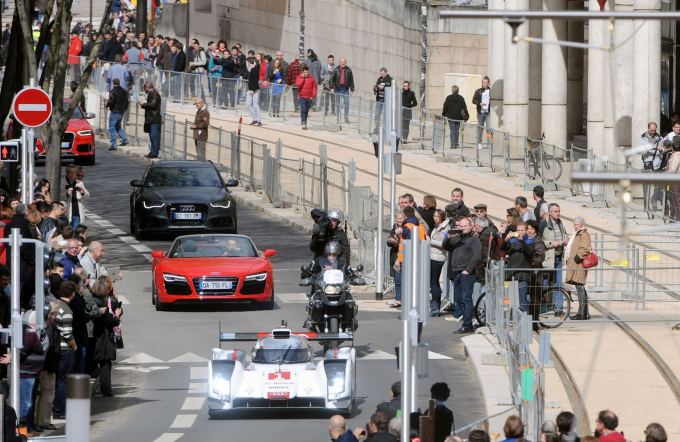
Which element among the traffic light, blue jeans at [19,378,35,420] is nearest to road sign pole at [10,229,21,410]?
blue jeans at [19,378,35,420]

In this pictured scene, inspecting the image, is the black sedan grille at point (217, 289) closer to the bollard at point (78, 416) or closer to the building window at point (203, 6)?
the bollard at point (78, 416)

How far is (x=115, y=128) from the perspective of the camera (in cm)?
5072

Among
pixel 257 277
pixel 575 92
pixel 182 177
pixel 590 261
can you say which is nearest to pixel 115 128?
pixel 575 92

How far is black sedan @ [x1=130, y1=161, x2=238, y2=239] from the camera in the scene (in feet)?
116

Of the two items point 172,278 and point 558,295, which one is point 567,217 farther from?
point 172,278

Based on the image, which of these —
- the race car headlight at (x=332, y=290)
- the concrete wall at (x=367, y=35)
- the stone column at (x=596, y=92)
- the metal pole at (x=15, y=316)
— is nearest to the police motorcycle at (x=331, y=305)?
the race car headlight at (x=332, y=290)

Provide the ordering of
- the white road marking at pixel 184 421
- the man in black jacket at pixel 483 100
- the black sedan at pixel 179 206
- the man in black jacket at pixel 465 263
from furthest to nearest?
the man in black jacket at pixel 483 100 → the black sedan at pixel 179 206 → the man in black jacket at pixel 465 263 → the white road marking at pixel 184 421

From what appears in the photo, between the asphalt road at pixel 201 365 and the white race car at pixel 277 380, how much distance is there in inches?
7.8

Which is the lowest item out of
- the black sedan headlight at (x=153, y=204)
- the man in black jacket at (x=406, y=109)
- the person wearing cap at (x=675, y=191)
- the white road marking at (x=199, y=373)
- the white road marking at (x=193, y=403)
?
the white road marking at (x=193, y=403)

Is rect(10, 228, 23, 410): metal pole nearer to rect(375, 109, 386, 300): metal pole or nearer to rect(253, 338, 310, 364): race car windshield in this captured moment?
rect(253, 338, 310, 364): race car windshield

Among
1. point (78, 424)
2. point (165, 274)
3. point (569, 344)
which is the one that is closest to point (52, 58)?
point (165, 274)

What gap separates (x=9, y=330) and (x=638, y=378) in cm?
915

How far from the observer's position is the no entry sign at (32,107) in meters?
25.8

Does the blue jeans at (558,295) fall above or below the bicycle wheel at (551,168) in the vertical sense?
below
